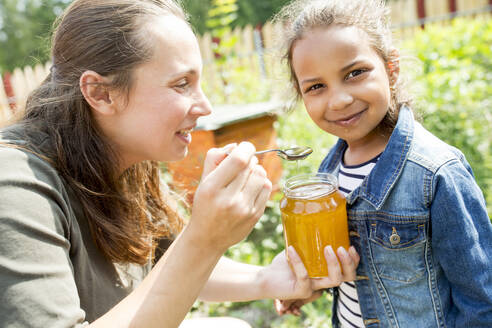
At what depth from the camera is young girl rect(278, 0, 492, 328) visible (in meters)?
1.22

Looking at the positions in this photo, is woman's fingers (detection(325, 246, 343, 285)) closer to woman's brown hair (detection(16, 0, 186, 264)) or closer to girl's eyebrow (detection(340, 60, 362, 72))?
girl's eyebrow (detection(340, 60, 362, 72))

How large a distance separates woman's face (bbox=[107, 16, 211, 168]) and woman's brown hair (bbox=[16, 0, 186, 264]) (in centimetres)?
4

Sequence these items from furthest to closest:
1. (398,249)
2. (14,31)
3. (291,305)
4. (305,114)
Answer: (14,31) < (305,114) < (291,305) < (398,249)

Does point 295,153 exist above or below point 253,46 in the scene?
above

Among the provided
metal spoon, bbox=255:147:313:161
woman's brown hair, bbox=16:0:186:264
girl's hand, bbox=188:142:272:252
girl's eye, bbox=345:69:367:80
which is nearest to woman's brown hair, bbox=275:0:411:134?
girl's eye, bbox=345:69:367:80

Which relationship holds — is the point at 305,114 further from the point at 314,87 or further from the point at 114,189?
the point at 114,189

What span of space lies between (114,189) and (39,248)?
0.52 meters

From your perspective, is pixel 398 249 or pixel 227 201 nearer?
pixel 227 201

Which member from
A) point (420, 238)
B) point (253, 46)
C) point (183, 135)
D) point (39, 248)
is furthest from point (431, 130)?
point (253, 46)

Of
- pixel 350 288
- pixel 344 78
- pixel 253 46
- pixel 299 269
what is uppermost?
pixel 344 78

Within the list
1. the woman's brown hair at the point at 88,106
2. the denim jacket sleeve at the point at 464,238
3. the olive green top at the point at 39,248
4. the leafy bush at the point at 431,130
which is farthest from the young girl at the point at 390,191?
the leafy bush at the point at 431,130

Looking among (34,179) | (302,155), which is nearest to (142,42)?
(34,179)

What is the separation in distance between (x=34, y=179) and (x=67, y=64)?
0.51 metres

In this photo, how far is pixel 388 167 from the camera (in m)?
1.33
